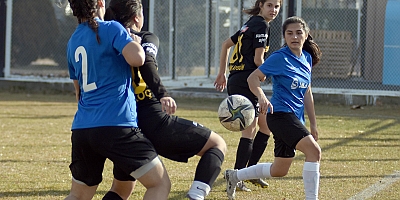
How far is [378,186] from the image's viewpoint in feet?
20.7

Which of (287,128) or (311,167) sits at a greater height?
(287,128)

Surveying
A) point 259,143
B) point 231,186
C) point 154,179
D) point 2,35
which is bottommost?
point 231,186

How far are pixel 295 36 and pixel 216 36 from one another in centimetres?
1256

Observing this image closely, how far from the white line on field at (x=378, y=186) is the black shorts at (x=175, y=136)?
217 centimetres

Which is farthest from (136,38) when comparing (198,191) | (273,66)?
(273,66)

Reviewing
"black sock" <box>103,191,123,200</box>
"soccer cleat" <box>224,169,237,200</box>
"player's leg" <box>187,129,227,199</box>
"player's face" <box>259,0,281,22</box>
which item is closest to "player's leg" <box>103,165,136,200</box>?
"black sock" <box>103,191,123,200</box>

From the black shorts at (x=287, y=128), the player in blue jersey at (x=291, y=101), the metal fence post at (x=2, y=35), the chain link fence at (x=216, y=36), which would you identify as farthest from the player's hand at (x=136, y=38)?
the metal fence post at (x=2, y=35)

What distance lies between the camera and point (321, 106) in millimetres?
13875

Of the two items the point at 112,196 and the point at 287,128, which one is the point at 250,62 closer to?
the point at 287,128

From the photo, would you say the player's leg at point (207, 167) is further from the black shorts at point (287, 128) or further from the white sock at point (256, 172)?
the white sock at point (256, 172)

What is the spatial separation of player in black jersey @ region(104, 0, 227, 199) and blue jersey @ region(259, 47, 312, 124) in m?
1.10

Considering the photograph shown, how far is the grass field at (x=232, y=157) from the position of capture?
607 centimetres

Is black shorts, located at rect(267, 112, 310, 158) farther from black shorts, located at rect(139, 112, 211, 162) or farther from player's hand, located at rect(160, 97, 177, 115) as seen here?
player's hand, located at rect(160, 97, 177, 115)

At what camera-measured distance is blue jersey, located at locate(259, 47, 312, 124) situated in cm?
523
